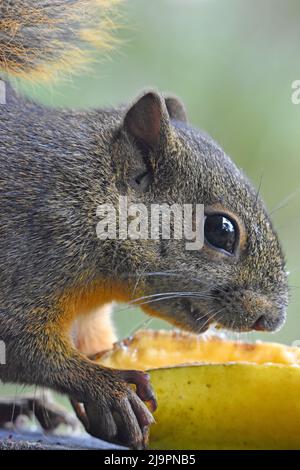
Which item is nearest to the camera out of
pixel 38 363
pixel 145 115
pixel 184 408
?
pixel 184 408

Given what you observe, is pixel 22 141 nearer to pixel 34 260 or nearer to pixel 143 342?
pixel 34 260

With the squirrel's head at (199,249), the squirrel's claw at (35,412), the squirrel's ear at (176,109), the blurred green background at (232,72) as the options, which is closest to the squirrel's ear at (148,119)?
the squirrel's head at (199,249)

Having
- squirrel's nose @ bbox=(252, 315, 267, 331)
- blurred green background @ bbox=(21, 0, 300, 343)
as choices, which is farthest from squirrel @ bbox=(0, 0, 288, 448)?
blurred green background @ bbox=(21, 0, 300, 343)

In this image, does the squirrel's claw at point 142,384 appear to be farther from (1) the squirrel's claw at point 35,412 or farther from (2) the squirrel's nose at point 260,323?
(1) the squirrel's claw at point 35,412

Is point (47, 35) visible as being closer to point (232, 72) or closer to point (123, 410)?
point (123, 410)

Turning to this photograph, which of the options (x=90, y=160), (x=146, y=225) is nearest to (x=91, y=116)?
(x=90, y=160)

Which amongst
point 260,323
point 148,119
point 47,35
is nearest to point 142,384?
point 260,323
